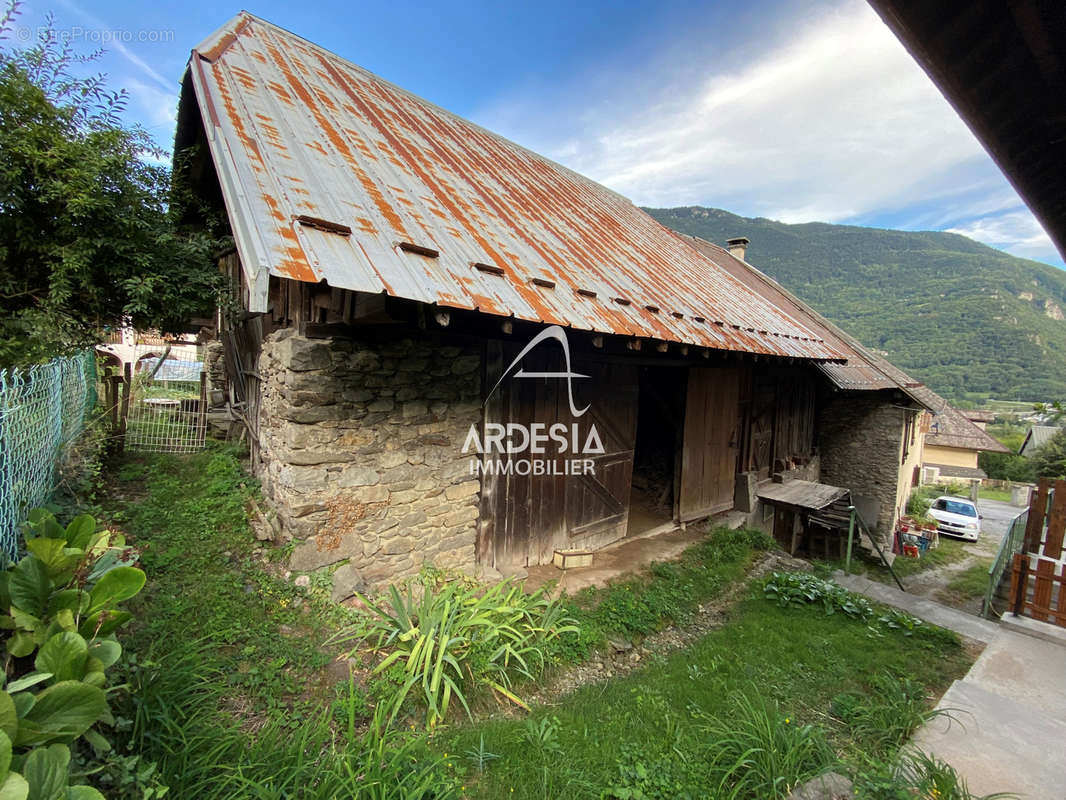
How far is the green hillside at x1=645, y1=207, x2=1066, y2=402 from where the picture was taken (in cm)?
4903

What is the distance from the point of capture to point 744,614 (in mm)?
4664

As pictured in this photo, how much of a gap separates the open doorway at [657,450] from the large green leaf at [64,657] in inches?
219

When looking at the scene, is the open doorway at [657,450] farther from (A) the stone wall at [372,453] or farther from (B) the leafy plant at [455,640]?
(A) the stone wall at [372,453]

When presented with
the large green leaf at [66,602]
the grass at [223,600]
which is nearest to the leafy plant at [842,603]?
the grass at [223,600]

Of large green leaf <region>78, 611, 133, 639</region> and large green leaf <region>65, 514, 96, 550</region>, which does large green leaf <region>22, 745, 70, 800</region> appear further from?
large green leaf <region>65, 514, 96, 550</region>

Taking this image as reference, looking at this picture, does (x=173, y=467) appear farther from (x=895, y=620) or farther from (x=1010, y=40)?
(x=895, y=620)

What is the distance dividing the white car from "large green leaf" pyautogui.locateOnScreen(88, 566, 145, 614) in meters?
22.4

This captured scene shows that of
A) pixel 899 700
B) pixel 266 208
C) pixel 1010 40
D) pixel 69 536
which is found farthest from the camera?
pixel 899 700

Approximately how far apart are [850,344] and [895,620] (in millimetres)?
10715

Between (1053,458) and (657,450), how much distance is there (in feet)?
81.3

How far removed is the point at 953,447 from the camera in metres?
26.3

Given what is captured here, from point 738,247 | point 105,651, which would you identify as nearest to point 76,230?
point 105,651

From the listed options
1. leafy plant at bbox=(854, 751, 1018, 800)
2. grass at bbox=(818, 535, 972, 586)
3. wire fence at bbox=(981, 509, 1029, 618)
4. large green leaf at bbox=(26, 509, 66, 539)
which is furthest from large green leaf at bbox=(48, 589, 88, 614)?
grass at bbox=(818, 535, 972, 586)

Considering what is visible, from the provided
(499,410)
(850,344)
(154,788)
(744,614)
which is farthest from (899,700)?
(850,344)
